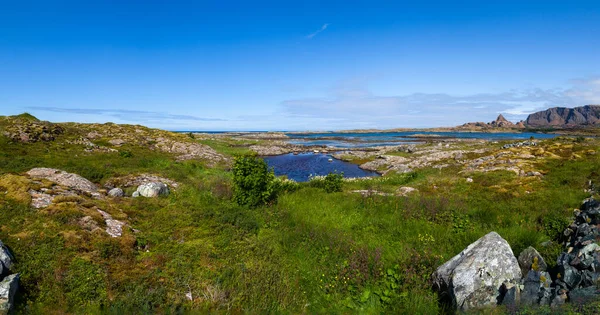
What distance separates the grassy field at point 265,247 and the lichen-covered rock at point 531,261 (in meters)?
1.18

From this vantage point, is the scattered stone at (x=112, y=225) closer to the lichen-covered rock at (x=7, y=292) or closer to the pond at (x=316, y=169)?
the lichen-covered rock at (x=7, y=292)

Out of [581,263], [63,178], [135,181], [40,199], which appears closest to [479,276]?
[581,263]

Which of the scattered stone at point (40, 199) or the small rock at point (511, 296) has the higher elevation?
the scattered stone at point (40, 199)

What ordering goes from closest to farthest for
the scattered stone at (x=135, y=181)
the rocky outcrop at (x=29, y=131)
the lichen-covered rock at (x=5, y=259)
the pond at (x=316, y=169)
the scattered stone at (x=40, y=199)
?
the lichen-covered rock at (x=5, y=259) → the scattered stone at (x=40, y=199) → the scattered stone at (x=135, y=181) → the rocky outcrop at (x=29, y=131) → the pond at (x=316, y=169)

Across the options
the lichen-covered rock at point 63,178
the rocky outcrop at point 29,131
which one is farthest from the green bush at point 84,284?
the rocky outcrop at point 29,131

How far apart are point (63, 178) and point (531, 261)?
2387 centimetres

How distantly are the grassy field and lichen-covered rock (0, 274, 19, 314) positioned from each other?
1.04 ft

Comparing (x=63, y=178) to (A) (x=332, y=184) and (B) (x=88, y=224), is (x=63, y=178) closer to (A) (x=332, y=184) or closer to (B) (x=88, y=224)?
(B) (x=88, y=224)

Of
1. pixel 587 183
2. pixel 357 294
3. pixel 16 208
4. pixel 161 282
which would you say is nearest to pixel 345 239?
pixel 357 294

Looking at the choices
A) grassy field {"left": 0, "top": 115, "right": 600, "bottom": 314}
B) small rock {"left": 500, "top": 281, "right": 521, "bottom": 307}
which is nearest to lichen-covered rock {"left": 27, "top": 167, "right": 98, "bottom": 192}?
grassy field {"left": 0, "top": 115, "right": 600, "bottom": 314}

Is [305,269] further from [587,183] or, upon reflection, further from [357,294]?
[587,183]

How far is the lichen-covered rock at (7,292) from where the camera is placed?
6.45 metres

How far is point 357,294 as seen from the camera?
324 inches

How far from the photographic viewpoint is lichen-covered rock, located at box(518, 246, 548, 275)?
7.70 metres
